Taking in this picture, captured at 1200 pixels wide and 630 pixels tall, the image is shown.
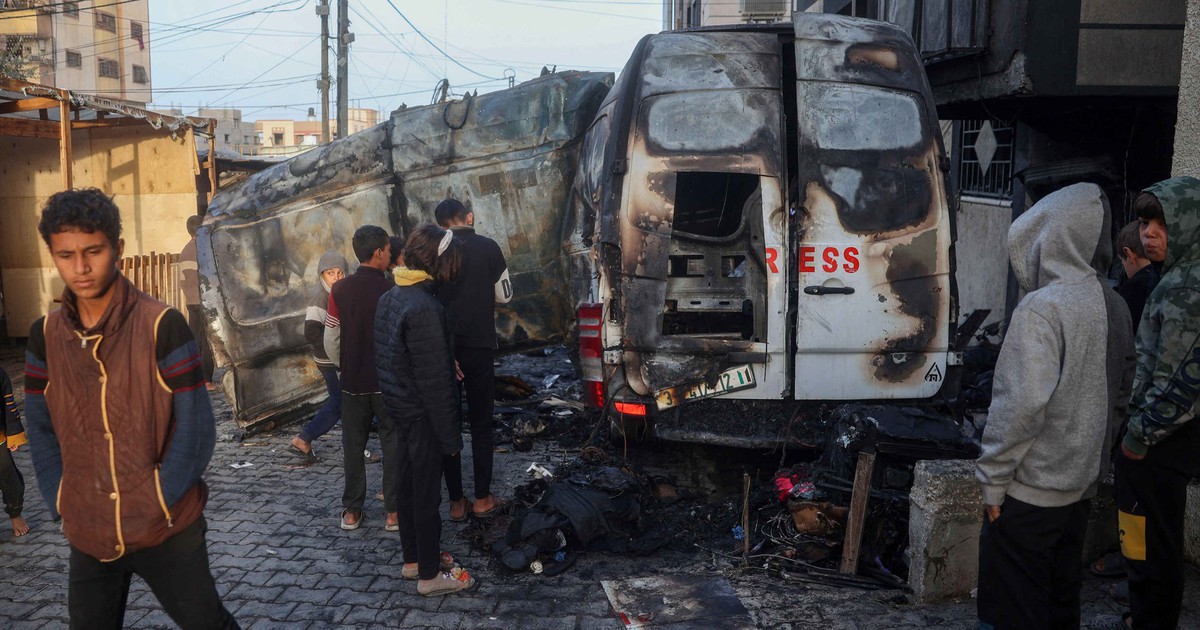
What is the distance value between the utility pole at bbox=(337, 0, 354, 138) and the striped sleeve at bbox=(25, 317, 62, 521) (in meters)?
22.6

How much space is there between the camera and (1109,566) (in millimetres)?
4219

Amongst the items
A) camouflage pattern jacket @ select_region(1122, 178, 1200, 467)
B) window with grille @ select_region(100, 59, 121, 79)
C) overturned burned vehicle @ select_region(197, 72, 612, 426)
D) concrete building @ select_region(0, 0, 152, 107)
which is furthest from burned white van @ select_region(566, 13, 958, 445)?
window with grille @ select_region(100, 59, 121, 79)

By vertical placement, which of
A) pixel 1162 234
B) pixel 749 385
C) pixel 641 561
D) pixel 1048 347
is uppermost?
pixel 1162 234

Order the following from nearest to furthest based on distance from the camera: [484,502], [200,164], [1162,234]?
[1162,234] < [484,502] < [200,164]

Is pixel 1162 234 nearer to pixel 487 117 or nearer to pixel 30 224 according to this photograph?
pixel 487 117

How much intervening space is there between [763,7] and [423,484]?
55.7 feet

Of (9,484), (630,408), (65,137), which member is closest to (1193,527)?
(630,408)

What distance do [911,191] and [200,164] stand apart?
11198 mm

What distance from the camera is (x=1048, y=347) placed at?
2.83 m

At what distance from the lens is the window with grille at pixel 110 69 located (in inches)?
1796

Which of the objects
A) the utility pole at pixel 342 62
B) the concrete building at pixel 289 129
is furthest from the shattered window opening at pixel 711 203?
the concrete building at pixel 289 129

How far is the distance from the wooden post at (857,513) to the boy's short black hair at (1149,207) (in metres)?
1.61

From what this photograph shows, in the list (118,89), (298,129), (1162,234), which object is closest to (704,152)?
(1162,234)

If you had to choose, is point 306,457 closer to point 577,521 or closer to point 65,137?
point 577,521
